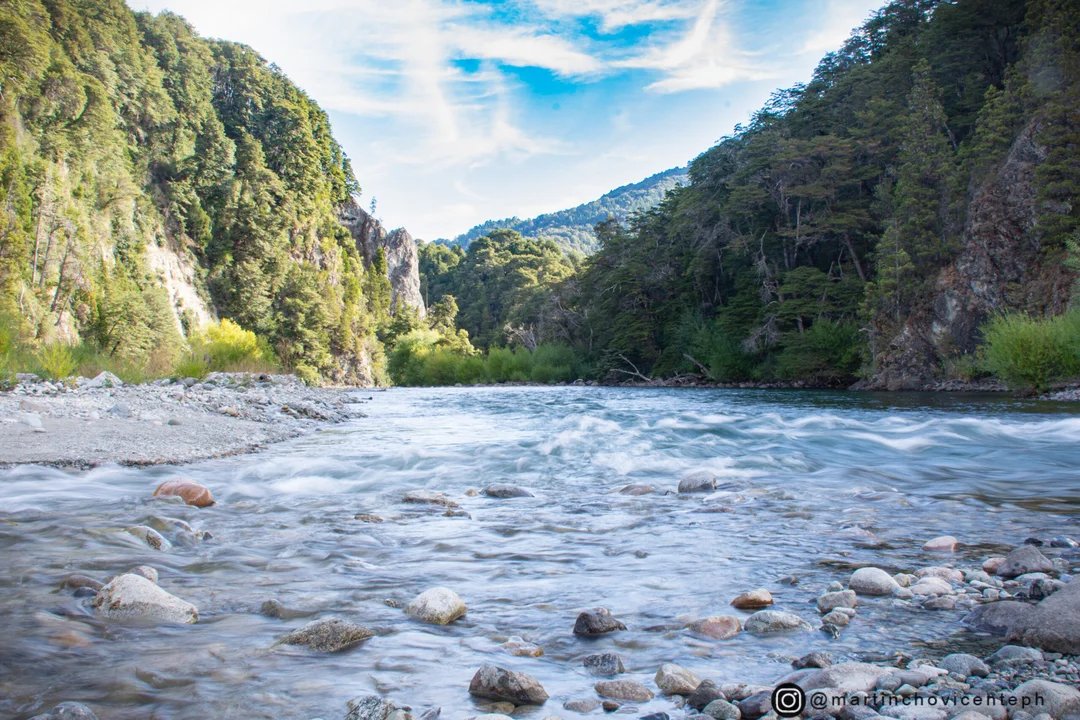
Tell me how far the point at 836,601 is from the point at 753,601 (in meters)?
0.34

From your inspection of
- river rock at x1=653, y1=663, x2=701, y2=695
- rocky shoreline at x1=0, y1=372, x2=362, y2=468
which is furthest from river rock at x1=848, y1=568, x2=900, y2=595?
rocky shoreline at x1=0, y1=372, x2=362, y2=468

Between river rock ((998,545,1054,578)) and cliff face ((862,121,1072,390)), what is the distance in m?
20.7

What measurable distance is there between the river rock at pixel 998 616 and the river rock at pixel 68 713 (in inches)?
119

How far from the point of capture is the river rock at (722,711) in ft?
6.46

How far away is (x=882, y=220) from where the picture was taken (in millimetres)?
29406

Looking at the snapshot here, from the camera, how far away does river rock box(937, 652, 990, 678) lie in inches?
85.2

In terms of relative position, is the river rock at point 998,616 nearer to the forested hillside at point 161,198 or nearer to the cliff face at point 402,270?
the forested hillside at point 161,198

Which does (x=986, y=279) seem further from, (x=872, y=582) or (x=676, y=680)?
(x=676, y=680)

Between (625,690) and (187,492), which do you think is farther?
(187,492)

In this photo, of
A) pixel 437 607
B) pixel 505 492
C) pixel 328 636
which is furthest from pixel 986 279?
pixel 328 636

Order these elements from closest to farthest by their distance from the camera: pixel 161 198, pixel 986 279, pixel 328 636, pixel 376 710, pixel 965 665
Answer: pixel 376 710
pixel 965 665
pixel 328 636
pixel 986 279
pixel 161 198

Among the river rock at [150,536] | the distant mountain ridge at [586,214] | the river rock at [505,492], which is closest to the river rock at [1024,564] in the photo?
the river rock at [505,492]

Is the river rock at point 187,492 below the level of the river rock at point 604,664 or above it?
above

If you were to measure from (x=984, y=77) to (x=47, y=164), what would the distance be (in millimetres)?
40241
